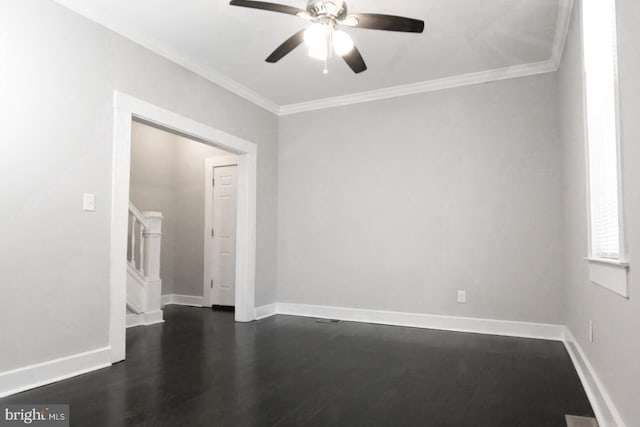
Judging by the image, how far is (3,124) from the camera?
2.65 m

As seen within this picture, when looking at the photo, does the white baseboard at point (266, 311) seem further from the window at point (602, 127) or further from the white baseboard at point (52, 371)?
the window at point (602, 127)

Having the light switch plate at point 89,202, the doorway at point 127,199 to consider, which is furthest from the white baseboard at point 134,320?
the light switch plate at point 89,202

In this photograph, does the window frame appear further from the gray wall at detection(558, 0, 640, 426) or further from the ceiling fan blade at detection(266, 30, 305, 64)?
the ceiling fan blade at detection(266, 30, 305, 64)

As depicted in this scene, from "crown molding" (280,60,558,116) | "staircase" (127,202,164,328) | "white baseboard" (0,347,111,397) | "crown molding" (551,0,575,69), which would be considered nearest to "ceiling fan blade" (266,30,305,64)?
"crown molding" (551,0,575,69)

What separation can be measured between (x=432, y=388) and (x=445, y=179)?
98.9 inches

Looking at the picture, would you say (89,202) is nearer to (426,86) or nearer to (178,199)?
(178,199)

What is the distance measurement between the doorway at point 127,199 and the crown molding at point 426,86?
1.00 meters

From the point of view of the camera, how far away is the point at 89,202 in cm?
314

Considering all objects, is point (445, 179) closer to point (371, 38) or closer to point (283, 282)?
point (371, 38)

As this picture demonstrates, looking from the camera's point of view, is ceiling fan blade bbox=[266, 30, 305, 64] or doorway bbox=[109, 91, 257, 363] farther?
doorway bbox=[109, 91, 257, 363]

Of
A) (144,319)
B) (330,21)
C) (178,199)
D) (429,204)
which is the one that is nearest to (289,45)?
(330,21)

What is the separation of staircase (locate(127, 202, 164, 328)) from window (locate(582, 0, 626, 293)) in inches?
175

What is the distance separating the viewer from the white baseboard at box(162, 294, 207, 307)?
6051mm

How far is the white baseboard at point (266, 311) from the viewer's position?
5.10 meters
